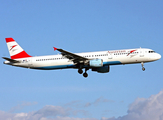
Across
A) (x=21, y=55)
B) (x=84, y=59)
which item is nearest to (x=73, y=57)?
(x=84, y=59)

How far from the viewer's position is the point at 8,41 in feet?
208

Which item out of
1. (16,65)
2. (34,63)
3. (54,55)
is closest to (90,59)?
(54,55)

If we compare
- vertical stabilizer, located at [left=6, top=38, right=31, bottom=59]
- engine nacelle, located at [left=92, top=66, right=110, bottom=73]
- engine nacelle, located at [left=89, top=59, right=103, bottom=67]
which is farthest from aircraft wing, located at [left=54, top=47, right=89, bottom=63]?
vertical stabilizer, located at [left=6, top=38, right=31, bottom=59]

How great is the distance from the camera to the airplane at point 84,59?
178ft

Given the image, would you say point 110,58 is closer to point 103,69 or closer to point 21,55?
point 103,69

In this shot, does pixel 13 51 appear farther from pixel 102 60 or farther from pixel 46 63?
pixel 102 60

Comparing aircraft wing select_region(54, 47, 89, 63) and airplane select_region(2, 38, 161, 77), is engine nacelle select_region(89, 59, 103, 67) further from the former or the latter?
aircraft wing select_region(54, 47, 89, 63)

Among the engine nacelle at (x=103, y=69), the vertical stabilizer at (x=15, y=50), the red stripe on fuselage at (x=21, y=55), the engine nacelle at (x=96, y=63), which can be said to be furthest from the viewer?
the vertical stabilizer at (x=15, y=50)

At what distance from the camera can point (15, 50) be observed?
204ft

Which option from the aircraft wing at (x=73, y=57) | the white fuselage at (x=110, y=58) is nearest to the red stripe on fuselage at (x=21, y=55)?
the white fuselage at (x=110, y=58)

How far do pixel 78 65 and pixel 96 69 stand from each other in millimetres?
5175

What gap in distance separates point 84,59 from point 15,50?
15990 mm

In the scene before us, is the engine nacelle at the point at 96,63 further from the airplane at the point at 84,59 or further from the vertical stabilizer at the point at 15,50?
the vertical stabilizer at the point at 15,50

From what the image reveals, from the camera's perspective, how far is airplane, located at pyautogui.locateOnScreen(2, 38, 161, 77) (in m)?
54.3
